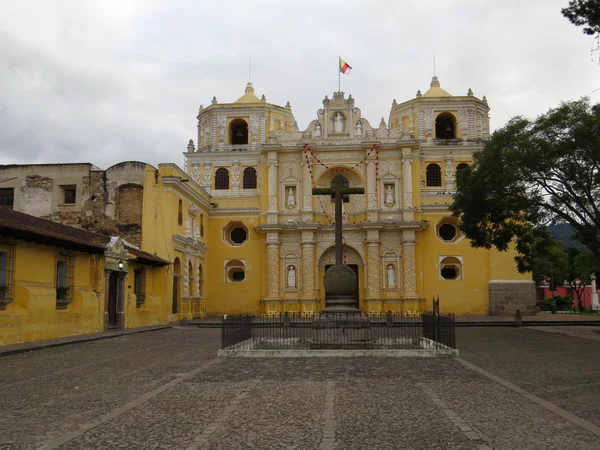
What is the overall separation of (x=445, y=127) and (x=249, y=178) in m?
12.6

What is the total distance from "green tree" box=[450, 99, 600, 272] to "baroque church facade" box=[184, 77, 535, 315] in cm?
1192

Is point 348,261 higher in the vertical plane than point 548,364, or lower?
higher

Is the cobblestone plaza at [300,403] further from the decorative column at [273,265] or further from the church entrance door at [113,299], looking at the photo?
the decorative column at [273,265]

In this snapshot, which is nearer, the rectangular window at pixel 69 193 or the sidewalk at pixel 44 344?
the sidewalk at pixel 44 344

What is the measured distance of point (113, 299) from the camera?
22.7 meters

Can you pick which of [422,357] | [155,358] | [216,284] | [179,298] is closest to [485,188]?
[422,357]

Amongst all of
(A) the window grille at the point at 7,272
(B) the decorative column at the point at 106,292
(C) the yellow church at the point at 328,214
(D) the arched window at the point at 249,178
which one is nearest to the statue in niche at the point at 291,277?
(C) the yellow church at the point at 328,214

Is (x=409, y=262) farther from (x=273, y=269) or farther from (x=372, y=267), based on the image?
(x=273, y=269)

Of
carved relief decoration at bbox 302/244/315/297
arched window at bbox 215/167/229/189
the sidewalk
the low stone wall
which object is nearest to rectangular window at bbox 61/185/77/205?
the sidewalk

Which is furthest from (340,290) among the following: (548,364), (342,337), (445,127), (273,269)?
(445,127)

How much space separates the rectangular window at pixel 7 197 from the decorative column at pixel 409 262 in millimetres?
20168

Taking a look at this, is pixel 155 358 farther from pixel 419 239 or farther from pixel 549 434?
pixel 419 239

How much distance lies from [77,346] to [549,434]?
13.1m

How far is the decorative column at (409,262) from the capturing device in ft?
105
